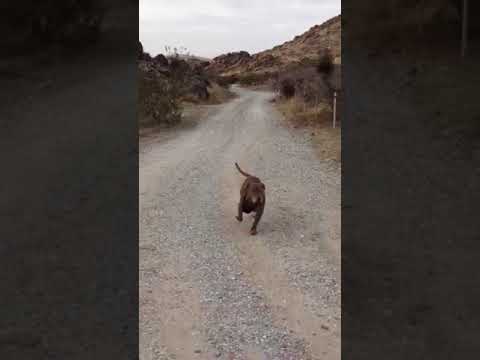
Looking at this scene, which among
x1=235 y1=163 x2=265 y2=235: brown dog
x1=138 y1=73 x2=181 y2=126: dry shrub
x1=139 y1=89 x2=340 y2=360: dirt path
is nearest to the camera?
x1=139 y1=89 x2=340 y2=360: dirt path

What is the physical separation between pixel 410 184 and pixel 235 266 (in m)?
2.31

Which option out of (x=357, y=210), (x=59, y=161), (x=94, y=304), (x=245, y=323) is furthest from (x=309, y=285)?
(x=59, y=161)

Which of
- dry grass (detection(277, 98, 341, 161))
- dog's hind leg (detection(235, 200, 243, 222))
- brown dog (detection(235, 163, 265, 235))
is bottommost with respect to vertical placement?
dog's hind leg (detection(235, 200, 243, 222))

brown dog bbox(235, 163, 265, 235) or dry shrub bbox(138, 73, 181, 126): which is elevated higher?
dry shrub bbox(138, 73, 181, 126)

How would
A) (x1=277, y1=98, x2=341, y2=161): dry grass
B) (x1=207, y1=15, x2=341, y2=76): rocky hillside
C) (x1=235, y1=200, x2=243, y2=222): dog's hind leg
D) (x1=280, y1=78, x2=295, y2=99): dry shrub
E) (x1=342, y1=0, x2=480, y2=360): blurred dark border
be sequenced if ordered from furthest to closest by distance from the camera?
1. (x1=207, y1=15, x2=341, y2=76): rocky hillside
2. (x1=280, y1=78, x2=295, y2=99): dry shrub
3. (x1=277, y1=98, x2=341, y2=161): dry grass
4. (x1=235, y1=200, x2=243, y2=222): dog's hind leg
5. (x1=342, y1=0, x2=480, y2=360): blurred dark border

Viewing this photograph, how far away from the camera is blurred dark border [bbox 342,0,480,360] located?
2609 mm

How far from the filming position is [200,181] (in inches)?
233

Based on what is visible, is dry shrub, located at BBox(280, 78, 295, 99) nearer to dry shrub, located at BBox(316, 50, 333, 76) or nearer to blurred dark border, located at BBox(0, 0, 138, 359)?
dry shrub, located at BBox(316, 50, 333, 76)

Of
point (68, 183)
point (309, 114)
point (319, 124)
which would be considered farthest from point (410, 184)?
point (309, 114)

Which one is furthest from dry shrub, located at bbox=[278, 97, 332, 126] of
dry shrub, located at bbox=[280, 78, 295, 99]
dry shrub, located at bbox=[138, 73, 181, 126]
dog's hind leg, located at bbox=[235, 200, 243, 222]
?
dog's hind leg, located at bbox=[235, 200, 243, 222]

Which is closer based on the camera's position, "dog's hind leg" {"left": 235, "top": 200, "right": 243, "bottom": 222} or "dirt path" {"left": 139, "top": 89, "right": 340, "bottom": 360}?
"dirt path" {"left": 139, "top": 89, "right": 340, "bottom": 360}

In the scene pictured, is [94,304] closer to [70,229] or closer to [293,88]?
[70,229]

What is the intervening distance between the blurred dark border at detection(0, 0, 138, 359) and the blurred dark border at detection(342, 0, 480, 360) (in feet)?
3.92

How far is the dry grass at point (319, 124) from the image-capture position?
25.8 feet
